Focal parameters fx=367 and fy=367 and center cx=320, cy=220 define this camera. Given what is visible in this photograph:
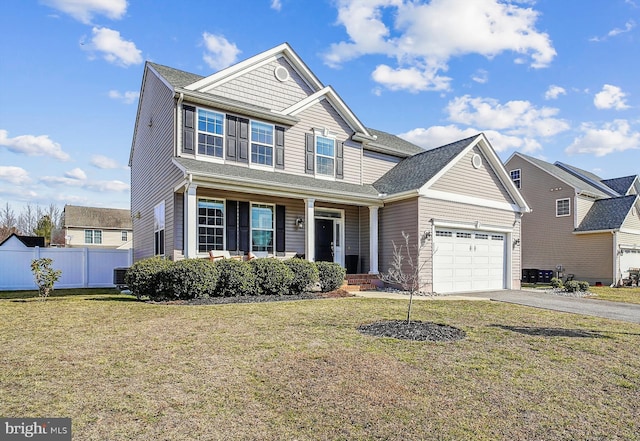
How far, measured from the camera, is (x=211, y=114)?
12.8m

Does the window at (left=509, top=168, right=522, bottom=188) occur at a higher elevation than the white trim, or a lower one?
higher

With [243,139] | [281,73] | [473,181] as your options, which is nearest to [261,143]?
[243,139]

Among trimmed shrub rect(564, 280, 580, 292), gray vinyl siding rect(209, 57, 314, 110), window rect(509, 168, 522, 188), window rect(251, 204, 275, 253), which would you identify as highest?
gray vinyl siding rect(209, 57, 314, 110)

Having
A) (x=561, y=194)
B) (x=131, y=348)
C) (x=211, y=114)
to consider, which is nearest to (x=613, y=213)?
(x=561, y=194)

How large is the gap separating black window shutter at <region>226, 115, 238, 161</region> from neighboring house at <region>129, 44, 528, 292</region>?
0.04 meters

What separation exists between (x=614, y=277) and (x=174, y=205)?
24.1 m

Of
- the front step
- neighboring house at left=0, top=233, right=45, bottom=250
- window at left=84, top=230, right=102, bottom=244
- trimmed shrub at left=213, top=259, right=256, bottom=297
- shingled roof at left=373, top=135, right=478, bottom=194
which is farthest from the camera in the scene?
window at left=84, top=230, right=102, bottom=244

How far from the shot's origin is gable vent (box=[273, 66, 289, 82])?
1463 centimetres

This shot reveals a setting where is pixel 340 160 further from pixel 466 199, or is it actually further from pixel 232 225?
pixel 232 225

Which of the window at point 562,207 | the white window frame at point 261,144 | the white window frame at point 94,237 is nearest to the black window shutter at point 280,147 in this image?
the white window frame at point 261,144

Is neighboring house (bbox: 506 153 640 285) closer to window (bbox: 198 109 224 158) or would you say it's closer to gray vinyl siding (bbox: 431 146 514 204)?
gray vinyl siding (bbox: 431 146 514 204)

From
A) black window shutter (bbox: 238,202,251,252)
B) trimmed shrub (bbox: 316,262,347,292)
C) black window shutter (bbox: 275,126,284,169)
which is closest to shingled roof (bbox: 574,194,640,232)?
trimmed shrub (bbox: 316,262,347,292)

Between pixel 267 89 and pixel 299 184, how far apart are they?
14.3ft

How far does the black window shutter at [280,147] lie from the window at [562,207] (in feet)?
64.7
